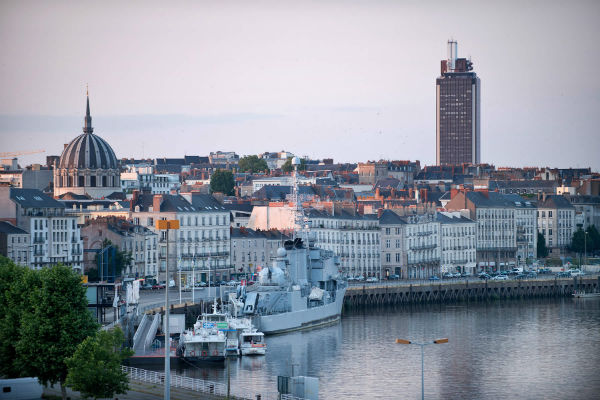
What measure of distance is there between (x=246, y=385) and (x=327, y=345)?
20123 mm

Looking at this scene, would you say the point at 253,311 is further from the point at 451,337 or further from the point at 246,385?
the point at 246,385

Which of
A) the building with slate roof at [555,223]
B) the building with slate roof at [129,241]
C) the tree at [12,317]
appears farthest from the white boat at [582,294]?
the tree at [12,317]

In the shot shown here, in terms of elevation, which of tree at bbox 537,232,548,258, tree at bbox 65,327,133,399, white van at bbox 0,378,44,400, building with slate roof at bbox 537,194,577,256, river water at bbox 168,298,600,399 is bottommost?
river water at bbox 168,298,600,399

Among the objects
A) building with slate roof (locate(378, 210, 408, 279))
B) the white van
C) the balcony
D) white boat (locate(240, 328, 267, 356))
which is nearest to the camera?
the white van

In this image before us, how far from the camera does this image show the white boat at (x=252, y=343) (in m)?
93.9

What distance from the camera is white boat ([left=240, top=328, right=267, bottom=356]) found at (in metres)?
93.9

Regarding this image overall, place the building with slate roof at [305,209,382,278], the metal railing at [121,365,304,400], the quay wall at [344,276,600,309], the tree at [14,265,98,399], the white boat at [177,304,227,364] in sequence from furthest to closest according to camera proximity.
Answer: the building with slate roof at [305,209,382,278] → the quay wall at [344,276,600,309] → the white boat at [177,304,227,364] → the metal railing at [121,365,304,400] → the tree at [14,265,98,399]

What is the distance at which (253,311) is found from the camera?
10419 cm

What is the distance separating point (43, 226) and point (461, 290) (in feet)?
136

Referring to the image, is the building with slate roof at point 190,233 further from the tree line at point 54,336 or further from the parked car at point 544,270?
the tree line at point 54,336

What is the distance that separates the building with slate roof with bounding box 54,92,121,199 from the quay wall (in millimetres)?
62128

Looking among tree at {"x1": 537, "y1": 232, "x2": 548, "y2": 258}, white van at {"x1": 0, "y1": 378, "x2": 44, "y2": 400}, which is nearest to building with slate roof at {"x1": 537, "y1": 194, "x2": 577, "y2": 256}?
tree at {"x1": 537, "y1": 232, "x2": 548, "y2": 258}

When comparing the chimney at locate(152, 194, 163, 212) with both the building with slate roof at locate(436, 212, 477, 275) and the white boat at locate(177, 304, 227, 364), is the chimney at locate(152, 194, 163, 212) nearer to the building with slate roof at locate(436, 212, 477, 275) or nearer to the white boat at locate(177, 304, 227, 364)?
the building with slate roof at locate(436, 212, 477, 275)

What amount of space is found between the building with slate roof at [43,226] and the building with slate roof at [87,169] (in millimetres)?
62623
